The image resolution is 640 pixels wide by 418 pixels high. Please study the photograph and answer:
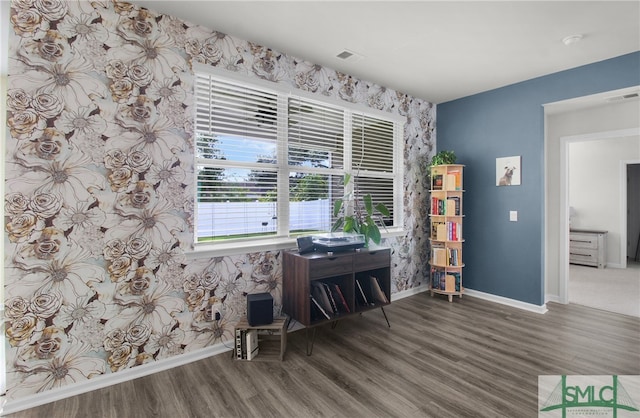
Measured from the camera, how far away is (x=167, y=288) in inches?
95.1

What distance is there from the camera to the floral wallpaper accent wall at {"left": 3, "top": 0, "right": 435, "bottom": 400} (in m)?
1.94

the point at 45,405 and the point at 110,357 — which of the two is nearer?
the point at 45,405

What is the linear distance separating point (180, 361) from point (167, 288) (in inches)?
23.5

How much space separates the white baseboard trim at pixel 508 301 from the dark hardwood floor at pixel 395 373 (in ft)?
0.73

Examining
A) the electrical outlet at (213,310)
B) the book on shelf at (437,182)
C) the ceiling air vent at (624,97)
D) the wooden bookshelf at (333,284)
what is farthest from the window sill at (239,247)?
the ceiling air vent at (624,97)

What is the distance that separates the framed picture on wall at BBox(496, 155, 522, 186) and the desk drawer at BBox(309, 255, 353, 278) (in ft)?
7.87

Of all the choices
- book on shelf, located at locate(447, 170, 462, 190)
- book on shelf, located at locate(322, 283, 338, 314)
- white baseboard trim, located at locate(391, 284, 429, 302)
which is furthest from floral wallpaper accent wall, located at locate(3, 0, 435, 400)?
book on shelf, located at locate(447, 170, 462, 190)

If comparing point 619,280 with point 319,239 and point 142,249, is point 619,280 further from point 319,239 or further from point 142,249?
point 142,249

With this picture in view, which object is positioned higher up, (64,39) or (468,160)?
Answer: (64,39)

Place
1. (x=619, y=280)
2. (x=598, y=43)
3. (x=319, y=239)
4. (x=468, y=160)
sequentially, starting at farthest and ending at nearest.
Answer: (x=619, y=280) → (x=468, y=160) → (x=319, y=239) → (x=598, y=43)

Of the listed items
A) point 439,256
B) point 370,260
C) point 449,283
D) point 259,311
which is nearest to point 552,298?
point 449,283

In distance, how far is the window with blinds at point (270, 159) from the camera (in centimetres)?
269

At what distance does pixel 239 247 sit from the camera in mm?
2752

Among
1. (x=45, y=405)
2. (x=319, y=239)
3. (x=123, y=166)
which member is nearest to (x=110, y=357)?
(x=45, y=405)
